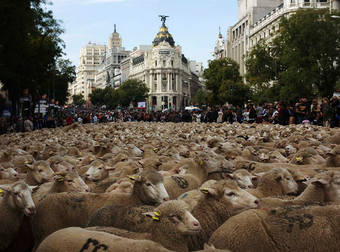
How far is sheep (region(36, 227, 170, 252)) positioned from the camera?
12.4 feet

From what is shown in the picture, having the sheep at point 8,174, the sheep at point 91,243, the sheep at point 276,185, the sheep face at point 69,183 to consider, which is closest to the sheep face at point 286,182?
the sheep at point 276,185

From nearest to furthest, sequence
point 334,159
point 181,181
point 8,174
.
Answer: point 181,181
point 8,174
point 334,159

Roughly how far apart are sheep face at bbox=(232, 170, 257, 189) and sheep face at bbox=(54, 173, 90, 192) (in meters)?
2.11

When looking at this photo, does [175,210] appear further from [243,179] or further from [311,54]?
[311,54]

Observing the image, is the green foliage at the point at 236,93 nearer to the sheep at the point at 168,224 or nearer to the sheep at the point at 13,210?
the sheep at the point at 13,210

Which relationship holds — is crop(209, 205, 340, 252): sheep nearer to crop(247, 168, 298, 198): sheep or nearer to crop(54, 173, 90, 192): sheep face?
crop(247, 168, 298, 198): sheep

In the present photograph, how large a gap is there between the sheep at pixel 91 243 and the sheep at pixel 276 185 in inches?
102

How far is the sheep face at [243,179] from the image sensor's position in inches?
251

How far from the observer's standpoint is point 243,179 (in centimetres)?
647

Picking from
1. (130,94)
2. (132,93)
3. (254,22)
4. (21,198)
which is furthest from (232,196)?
(130,94)

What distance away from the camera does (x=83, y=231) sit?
163 inches

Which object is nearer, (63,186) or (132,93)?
(63,186)

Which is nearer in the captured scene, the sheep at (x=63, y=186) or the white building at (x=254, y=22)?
the sheep at (x=63, y=186)

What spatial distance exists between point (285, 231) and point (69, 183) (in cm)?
333
